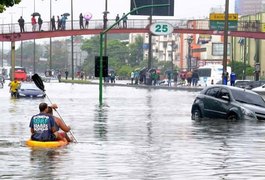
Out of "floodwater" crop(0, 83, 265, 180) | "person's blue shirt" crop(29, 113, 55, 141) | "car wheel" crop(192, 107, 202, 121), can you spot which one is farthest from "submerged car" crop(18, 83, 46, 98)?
"person's blue shirt" crop(29, 113, 55, 141)

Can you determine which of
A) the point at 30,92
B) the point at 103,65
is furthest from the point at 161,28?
the point at 103,65

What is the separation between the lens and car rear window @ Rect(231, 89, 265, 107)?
33.8m

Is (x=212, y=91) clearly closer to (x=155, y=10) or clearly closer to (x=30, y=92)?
(x=30, y=92)

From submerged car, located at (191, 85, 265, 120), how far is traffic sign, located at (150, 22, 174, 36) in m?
46.9

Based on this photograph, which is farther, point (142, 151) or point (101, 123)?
point (101, 123)

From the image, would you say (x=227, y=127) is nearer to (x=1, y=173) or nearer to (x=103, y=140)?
(x=103, y=140)

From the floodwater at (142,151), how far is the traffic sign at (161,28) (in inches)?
1840

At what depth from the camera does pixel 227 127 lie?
30.8 meters

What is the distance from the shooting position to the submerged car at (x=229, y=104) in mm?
32969

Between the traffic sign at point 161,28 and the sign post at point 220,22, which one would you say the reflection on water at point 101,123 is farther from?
the sign post at point 220,22

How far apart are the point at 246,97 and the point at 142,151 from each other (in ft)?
43.8

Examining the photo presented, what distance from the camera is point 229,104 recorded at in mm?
33781

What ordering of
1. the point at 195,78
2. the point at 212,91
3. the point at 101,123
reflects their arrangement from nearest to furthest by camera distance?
the point at 101,123, the point at 212,91, the point at 195,78

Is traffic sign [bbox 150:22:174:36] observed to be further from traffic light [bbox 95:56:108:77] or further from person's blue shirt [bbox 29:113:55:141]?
person's blue shirt [bbox 29:113:55:141]
